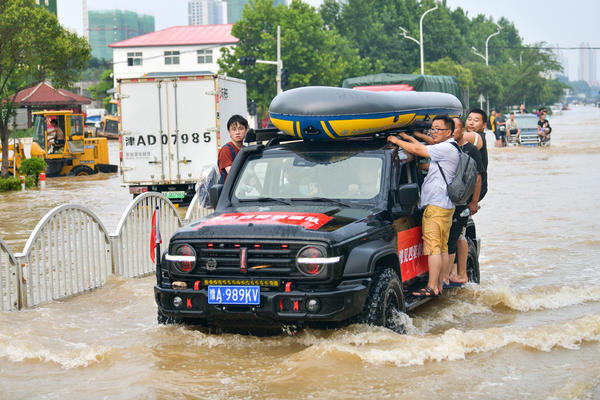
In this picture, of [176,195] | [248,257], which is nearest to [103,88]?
[176,195]

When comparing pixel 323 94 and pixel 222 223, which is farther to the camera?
pixel 323 94

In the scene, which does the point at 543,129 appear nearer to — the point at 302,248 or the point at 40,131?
the point at 40,131

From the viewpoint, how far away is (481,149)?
30.9 feet

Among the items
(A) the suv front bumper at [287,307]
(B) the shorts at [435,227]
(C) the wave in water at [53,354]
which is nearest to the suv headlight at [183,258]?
(A) the suv front bumper at [287,307]

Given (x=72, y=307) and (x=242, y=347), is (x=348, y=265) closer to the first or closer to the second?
(x=242, y=347)

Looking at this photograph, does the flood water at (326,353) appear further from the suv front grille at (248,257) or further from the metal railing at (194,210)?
the metal railing at (194,210)

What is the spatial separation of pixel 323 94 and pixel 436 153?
45.9 inches

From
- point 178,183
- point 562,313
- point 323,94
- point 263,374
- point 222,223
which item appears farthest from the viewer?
point 178,183

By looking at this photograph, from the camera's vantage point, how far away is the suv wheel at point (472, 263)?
380 inches

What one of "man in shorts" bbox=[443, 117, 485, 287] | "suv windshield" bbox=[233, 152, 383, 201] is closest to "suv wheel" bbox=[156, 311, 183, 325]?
"suv windshield" bbox=[233, 152, 383, 201]

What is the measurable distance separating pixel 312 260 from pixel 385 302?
0.82 meters

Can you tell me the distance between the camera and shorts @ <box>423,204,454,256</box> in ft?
26.5

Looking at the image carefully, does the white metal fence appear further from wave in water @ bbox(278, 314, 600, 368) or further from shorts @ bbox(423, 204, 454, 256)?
shorts @ bbox(423, 204, 454, 256)

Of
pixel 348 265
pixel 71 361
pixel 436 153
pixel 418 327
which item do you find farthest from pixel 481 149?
pixel 71 361
